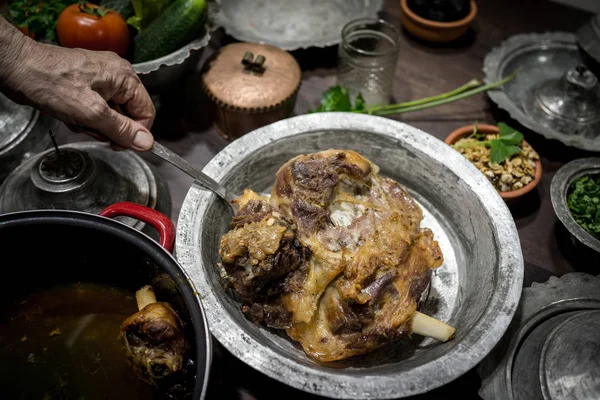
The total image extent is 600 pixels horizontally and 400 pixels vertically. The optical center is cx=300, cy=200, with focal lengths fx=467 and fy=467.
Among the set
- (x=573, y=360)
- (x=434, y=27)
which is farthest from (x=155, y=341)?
(x=434, y=27)

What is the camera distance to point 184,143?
243 cm

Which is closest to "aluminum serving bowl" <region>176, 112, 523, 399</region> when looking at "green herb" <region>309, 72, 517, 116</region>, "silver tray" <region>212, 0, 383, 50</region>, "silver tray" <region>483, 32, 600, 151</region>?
"green herb" <region>309, 72, 517, 116</region>

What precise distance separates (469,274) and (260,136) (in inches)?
36.7

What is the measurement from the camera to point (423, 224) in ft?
6.19

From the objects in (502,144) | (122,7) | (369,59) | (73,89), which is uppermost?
(73,89)

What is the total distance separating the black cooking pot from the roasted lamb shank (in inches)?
7.8

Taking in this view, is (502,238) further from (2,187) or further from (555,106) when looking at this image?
(2,187)

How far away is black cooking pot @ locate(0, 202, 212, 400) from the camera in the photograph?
126 cm

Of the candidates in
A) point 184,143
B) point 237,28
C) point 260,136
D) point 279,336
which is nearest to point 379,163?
point 260,136

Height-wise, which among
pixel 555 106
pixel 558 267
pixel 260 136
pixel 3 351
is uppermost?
pixel 260 136

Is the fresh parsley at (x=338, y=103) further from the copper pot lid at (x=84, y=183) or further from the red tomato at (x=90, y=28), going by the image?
the red tomato at (x=90, y=28)

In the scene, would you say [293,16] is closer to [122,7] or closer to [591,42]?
[122,7]

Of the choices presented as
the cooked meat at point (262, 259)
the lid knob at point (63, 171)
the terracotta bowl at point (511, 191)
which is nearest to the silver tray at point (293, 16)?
the terracotta bowl at point (511, 191)

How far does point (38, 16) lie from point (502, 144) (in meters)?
2.26
